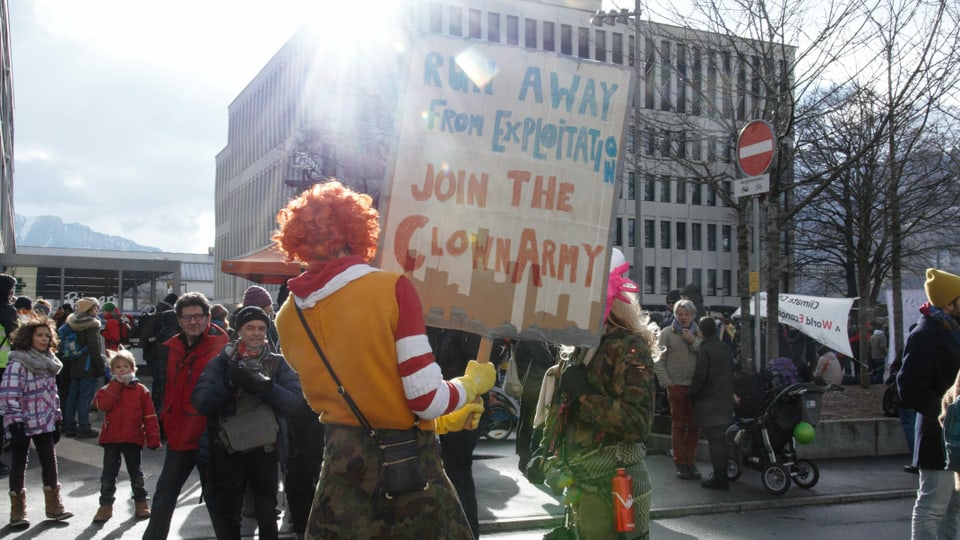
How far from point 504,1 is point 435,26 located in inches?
198

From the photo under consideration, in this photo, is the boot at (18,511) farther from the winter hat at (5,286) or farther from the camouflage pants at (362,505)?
the camouflage pants at (362,505)

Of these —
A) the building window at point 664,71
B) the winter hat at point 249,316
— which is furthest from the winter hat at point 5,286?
the building window at point 664,71

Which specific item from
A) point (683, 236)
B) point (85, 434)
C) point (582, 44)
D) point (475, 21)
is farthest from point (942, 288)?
point (683, 236)

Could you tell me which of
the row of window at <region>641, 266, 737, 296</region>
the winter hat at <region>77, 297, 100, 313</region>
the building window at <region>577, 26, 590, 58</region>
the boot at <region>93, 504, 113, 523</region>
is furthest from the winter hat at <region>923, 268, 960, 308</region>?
the row of window at <region>641, 266, 737, 296</region>

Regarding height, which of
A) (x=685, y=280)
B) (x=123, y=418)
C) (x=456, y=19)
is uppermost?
(x=456, y=19)

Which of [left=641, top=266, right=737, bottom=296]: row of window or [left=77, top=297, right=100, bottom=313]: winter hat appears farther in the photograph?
[left=641, top=266, right=737, bottom=296]: row of window

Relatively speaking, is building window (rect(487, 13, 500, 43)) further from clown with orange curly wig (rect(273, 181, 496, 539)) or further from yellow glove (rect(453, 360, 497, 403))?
clown with orange curly wig (rect(273, 181, 496, 539))

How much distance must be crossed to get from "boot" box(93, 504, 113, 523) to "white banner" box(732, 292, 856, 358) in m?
11.9

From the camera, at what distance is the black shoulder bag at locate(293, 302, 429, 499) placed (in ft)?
9.70

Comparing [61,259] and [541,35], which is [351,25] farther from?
[61,259]

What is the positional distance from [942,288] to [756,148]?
4.57m

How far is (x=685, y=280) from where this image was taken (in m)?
66.1

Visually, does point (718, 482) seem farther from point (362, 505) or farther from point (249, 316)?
point (362, 505)

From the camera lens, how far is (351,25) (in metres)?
49.0
